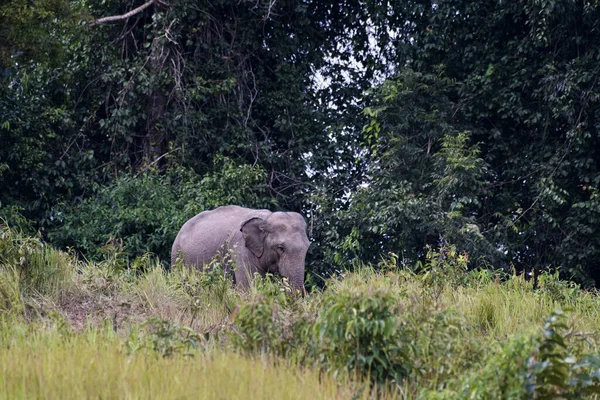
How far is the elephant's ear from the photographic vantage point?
36.0 feet

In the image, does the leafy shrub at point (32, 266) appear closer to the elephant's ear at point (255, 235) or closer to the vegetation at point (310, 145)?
the vegetation at point (310, 145)

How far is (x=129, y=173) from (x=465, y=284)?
25.3 ft

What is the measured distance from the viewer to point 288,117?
54.3 feet

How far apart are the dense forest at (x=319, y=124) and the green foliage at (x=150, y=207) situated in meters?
0.04

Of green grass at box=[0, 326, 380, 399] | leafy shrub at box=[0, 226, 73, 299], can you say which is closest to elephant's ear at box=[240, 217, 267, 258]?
leafy shrub at box=[0, 226, 73, 299]

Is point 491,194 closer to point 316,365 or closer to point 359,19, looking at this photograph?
point 359,19

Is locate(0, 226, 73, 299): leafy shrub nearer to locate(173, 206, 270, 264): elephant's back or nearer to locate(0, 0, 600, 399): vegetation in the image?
locate(0, 0, 600, 399): vegetation

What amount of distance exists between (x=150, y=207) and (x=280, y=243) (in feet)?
14.5

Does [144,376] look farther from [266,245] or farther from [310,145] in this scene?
[310,145]

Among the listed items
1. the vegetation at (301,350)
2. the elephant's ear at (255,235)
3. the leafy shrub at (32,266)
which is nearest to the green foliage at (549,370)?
the vegetation at (301,350)

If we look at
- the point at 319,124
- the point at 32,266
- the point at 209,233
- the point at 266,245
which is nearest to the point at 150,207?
the point at 209,233

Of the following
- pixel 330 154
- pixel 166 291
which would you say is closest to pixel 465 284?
pixel 166 291

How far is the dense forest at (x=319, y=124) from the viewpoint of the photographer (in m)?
13.6

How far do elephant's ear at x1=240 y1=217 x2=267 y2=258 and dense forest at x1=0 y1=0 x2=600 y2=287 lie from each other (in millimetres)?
2328
